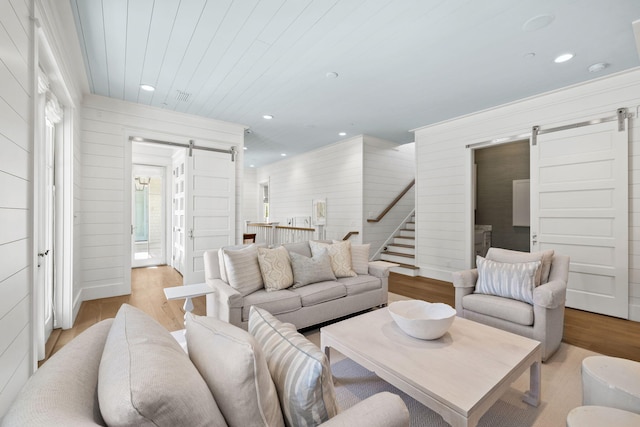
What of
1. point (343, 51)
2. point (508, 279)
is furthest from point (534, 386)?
point (343, 51)

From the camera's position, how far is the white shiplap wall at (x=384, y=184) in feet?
19.9

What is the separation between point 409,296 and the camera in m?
4.19

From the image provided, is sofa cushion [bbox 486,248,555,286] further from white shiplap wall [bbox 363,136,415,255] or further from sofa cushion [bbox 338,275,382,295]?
white shiplap wall [bbox 363,136,415,255]

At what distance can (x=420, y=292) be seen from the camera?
439 centimetres

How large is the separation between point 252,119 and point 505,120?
3.96 m

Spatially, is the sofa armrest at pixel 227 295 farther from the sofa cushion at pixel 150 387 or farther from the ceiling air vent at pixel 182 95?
the ceiling air vent at pixel 182 95

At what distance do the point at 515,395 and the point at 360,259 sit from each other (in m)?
1.93

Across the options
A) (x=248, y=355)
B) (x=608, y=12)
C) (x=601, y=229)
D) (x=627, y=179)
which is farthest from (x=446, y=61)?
(x=248, y=355)

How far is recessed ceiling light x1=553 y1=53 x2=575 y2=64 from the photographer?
293cm

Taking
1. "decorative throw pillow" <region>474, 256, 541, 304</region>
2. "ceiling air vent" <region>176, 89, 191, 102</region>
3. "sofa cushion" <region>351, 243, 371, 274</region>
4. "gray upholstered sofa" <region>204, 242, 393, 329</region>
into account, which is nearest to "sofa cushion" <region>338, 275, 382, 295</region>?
"gray upholstered sofa" <region>204, 242, 393, 329</region>

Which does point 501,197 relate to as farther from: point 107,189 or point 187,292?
point 107,189

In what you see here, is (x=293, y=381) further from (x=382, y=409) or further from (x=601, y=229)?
(x=601, y=229)

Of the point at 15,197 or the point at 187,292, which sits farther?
the point at 187,292

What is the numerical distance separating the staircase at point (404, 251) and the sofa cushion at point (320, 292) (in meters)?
2.81
